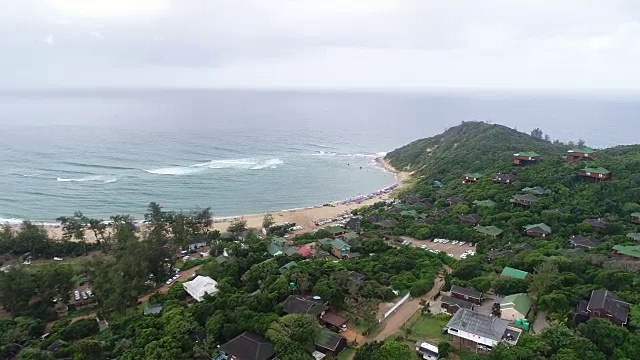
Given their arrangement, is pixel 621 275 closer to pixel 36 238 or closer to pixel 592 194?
pixel 592 194

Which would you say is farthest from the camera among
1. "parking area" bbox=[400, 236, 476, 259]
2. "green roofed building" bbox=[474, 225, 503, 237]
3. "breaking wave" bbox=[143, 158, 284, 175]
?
"breaking wave" bbox=[143, 158, 284, 175]

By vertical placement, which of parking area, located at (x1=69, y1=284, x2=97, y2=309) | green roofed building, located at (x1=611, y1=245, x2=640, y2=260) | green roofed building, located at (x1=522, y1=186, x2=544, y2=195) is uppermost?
green roofed building, located at (x1=522, y1=186, x2=544, y2=195)

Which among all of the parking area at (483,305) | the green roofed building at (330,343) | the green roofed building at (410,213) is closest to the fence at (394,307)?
Result: the parking area at (483,305)

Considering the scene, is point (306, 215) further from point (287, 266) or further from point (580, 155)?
point (580, 155)

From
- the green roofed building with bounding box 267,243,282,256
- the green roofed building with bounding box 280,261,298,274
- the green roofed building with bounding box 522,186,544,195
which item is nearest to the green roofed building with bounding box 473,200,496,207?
the green roofed building with bounding box 522,186,544,195

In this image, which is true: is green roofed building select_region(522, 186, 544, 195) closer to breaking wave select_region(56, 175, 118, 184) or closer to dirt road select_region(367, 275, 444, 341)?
dirt road select_region(367, 275, 444, 341)

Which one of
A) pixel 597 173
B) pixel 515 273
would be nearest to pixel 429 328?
pixel 515 273
